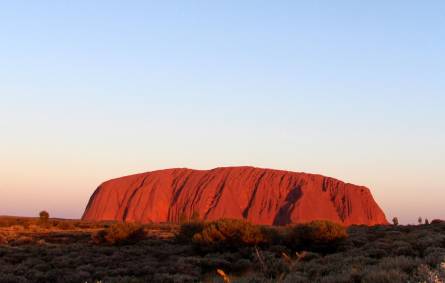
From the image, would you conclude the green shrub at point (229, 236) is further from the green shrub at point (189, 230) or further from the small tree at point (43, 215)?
the small tree at point (43, 215)

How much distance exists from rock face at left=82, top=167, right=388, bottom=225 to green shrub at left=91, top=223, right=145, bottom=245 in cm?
5884

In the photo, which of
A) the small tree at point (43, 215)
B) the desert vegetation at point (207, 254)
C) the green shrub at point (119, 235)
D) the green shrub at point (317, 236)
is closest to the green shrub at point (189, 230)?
the desert vegetation at point (207, 254)

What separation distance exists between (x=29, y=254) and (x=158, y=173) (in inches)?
3253

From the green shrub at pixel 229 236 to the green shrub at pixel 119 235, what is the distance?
5148 mm

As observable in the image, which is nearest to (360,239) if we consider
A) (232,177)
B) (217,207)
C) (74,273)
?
(74,273)

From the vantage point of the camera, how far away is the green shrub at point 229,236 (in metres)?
22.4

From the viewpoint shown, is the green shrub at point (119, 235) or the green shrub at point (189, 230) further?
the green shrub at point (189, 230)

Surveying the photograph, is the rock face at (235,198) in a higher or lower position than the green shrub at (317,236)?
higher

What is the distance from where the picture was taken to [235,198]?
92.6 metres

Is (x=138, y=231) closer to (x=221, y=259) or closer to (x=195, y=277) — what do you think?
(x=221, y=259)

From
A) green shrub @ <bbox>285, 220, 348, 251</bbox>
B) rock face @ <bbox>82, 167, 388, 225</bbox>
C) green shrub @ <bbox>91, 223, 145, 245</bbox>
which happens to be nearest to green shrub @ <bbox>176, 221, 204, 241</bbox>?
green shrub @ <bbox>91, 223, 145, 245</bbox>

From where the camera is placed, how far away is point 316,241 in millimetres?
22594

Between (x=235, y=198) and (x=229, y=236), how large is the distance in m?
69.9

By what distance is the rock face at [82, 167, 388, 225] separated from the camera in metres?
89.1
